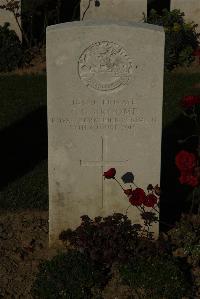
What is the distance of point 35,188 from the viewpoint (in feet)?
24.6

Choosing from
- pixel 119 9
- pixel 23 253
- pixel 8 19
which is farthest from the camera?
pixel 119 9

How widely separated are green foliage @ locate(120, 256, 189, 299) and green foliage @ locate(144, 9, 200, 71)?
615 cm

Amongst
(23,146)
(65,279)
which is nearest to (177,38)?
(23,146)

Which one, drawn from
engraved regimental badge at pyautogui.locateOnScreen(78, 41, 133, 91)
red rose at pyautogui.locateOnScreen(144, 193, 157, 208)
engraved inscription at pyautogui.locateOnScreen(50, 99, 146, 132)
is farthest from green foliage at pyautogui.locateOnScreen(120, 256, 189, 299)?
engraved regimental badge at pyautogui.locateOnScreen(78, 41, 133, 91)

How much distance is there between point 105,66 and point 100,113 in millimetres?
399

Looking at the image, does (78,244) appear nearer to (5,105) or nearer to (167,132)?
(167,132)

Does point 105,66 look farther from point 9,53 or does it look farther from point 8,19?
point 8,19

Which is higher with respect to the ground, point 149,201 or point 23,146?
point 23,146

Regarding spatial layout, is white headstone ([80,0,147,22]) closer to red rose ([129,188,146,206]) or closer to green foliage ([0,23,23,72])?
green foliage ([0,23,23,72])

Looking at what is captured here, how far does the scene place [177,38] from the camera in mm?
11266

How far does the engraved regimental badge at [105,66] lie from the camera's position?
5.53m

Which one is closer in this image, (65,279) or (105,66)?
(65,279)

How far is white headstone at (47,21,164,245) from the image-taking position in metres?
5.49

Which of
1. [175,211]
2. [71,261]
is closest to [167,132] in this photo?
[175,211]
